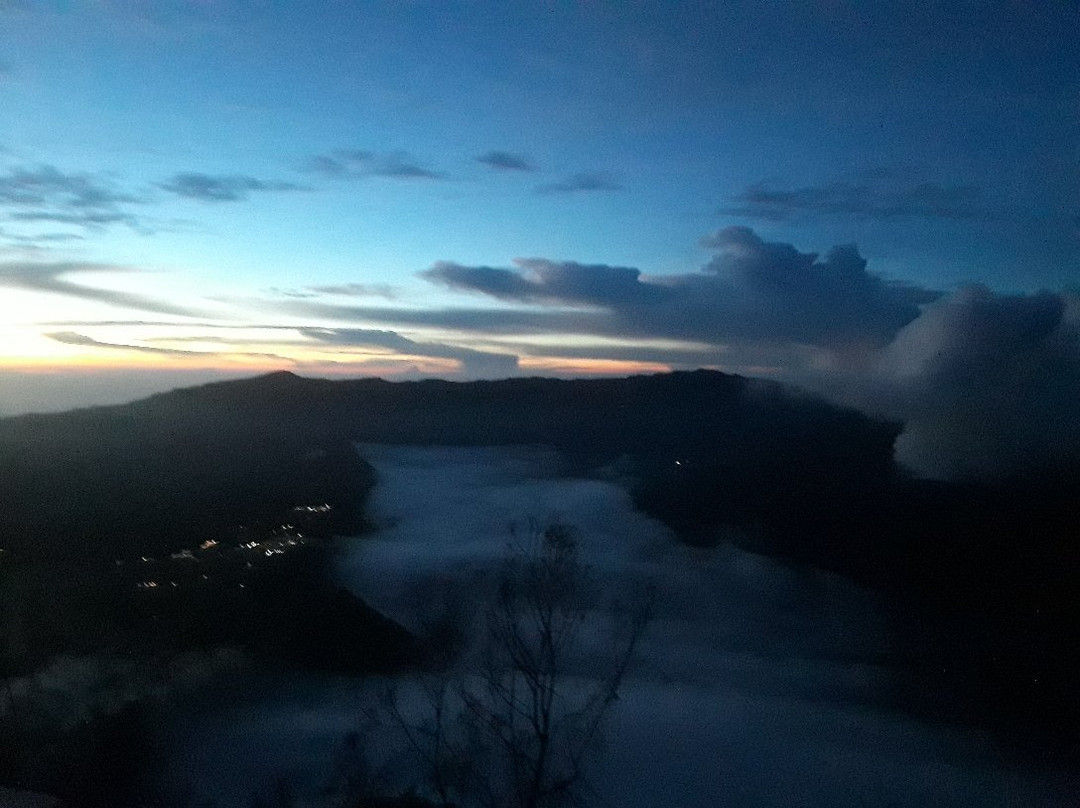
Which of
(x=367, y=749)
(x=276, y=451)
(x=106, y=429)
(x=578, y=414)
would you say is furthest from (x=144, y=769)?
(x=578, y=414)

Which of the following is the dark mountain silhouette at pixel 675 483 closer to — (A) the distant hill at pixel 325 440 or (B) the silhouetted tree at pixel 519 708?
(A) the distant hill at pixel 325 440

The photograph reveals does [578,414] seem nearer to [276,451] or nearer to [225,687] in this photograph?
[276,451]

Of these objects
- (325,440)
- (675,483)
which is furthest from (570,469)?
(325,440)

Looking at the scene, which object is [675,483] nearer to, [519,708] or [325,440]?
[325,440]

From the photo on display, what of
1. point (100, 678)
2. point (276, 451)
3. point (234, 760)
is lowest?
point (234, 760)

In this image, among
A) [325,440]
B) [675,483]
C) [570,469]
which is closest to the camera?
[325,440]

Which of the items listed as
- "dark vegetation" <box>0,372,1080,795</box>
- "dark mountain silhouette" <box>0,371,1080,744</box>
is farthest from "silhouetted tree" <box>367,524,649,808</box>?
"dark mountain silhouette" <box>0,371,1080,744</box>

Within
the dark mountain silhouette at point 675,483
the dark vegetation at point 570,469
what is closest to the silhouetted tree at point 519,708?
the dark vegetation at point 570,469

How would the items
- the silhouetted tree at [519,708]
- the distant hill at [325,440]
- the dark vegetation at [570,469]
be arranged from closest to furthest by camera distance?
the silhouetted tree at [519,708]
the dark vegetation at [570,469]
the distant hill at [325,440]
